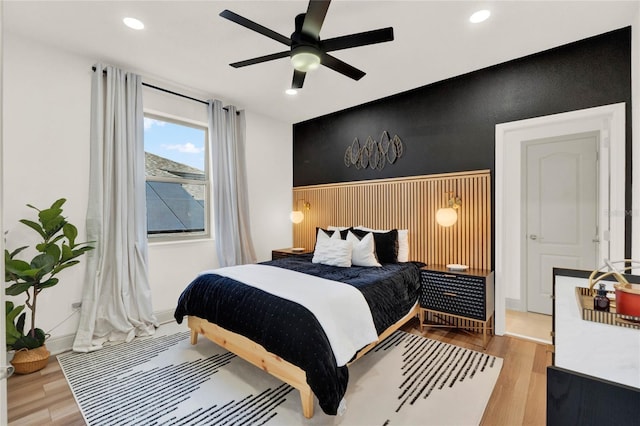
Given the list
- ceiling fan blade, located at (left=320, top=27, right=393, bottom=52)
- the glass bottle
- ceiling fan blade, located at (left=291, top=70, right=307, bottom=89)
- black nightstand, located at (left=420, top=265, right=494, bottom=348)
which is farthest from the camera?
black nightstand, located at (left=420, top=265, right=494, bottom=348)

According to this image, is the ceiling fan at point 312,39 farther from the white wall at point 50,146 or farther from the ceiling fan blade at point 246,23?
the white wall at point 50,146

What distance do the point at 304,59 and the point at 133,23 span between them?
1.49m

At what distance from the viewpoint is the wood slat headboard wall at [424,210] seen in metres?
3.28

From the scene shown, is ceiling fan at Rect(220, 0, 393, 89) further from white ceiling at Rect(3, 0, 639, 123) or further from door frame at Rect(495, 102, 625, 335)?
door frame at Rect(495, 102, 625, 335)

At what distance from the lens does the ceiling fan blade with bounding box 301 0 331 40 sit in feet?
5.64

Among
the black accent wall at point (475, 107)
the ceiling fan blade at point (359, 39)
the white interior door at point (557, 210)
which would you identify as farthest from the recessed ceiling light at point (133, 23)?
the white interior door at point (557, 210)

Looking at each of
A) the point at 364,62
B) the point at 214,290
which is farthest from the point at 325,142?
the point at 214,290

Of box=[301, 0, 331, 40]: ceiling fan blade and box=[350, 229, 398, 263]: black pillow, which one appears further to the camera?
box=[350, 229, 398, 263]: black pillow

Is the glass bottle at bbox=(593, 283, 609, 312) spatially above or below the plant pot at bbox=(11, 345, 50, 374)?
above

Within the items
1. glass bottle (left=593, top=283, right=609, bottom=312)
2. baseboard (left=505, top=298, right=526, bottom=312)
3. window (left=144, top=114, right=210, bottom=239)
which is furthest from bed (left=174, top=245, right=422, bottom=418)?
baseboard (left=505, top=298, right=526, bottom=312)

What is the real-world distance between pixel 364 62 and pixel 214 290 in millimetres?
2677

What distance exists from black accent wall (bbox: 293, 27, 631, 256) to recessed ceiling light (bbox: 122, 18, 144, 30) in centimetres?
257

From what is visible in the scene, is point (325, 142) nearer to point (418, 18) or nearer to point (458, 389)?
point (418, 18)

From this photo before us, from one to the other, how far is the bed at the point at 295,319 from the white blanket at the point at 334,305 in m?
0.05
